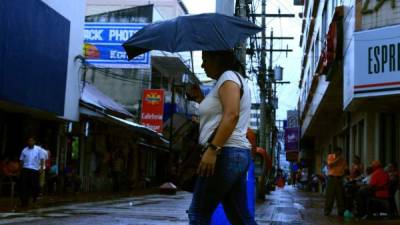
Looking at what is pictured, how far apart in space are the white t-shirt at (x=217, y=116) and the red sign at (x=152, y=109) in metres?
27.1

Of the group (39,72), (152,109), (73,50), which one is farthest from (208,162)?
(152,109)

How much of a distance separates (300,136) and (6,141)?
31373mm

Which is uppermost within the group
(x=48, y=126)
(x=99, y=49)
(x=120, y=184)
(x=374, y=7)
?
(x=99, y=49)

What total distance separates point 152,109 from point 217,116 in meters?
27.7

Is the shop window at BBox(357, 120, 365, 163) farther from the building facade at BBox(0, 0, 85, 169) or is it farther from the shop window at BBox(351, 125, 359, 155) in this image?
the building facade at BBox(0, 0, 85, 169)

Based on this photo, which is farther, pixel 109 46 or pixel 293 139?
pixel 293 139

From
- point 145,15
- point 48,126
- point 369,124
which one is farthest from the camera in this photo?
point 145,15

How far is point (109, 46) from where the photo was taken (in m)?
29.0

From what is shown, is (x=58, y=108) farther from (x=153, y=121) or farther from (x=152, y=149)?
(x=152, y=149)

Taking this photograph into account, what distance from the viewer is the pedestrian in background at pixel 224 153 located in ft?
13.2

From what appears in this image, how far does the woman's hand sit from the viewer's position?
13.2 feet

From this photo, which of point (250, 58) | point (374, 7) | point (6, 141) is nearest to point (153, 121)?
point (250, 58)

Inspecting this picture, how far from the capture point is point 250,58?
22688 millimetres

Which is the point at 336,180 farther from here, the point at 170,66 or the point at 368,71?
the point at 170,66
